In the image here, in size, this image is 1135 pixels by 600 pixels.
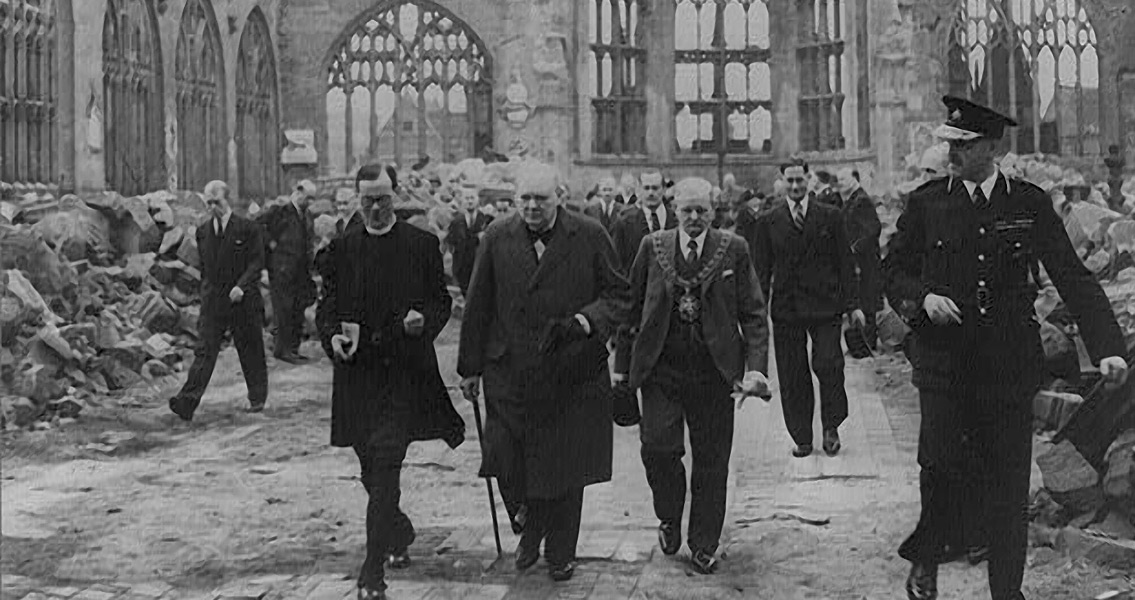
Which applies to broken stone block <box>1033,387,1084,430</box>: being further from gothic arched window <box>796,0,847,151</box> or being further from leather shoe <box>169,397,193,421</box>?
gothic arched window <box>796,0,847,151</box>

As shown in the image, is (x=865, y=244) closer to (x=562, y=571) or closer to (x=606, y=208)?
(x=562, y=571)

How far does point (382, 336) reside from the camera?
6.43m

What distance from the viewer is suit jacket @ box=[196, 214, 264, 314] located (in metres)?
9.83

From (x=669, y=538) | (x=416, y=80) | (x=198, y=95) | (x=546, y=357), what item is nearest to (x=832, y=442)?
(x=669, y=538)

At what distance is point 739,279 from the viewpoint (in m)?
6.84

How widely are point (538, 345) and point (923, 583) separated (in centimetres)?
200

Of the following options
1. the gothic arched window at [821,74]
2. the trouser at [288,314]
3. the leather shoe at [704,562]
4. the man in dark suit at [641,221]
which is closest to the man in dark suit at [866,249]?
the man in dark suit at [641,221]

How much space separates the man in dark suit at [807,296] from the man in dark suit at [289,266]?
314 centimetres

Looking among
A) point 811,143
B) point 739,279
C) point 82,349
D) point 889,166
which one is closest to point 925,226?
point 739,279

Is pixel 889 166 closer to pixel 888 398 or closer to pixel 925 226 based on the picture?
pixel 888 398

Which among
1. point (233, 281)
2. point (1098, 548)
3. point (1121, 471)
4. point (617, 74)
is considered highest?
point (617, 74)

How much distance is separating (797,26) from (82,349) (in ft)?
52.0

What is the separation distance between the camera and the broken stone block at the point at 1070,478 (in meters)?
6.31

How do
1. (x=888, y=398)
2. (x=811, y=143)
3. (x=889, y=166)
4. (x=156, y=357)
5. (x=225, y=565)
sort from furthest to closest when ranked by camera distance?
1. (x=811, y=143)
2. (x=889, y=166)
3. (x=156, y=357)
4. (x=888, y=398)
5. (x=225, y=565)
